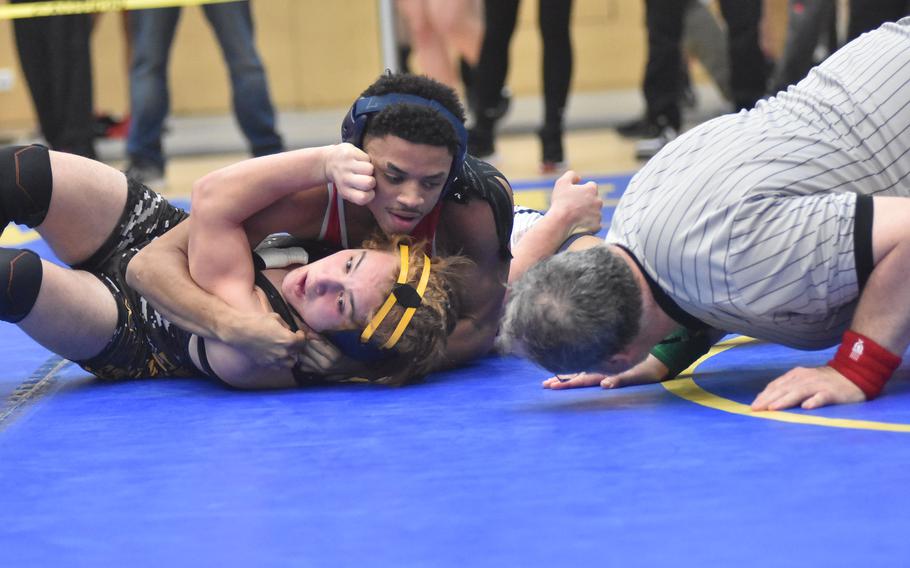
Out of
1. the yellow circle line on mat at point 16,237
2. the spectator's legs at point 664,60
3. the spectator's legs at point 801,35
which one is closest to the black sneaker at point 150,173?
the yellow circle line on mat at point 16,237

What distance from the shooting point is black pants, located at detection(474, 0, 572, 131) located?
259 inches

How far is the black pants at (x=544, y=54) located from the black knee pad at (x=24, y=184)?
3.98m

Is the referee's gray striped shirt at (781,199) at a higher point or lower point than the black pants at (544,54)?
higher

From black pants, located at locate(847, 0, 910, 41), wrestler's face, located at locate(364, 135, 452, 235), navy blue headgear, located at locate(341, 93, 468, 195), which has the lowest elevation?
black pants, located at locate(847, 0, 910, 41)

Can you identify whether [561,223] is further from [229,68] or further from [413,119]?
[229,68]

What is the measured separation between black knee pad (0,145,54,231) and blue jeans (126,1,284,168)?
389 cm

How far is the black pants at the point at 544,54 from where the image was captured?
21.6 ft

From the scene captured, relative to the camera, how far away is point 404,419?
257 centimetres

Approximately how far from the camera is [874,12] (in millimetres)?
5680

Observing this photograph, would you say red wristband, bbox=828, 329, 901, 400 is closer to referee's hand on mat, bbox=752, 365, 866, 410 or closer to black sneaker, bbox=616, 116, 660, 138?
referee's hand on mat, bbox=752, 365, 866, 410

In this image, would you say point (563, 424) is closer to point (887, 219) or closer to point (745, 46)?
point (887, 219)

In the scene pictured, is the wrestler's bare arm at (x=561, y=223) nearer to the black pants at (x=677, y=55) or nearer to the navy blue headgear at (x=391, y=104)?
the navy blue headgear at (x=391, y=104)

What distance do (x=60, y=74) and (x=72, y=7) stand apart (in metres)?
0.37

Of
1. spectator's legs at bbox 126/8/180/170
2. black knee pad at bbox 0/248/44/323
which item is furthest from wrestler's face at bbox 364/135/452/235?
spectator's legs at bbox 126/8/180/170
